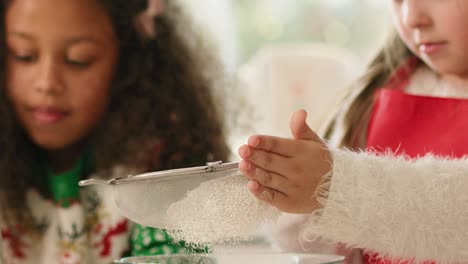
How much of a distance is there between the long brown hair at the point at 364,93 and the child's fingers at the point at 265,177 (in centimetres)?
23

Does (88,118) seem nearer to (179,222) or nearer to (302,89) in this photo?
(179,222)

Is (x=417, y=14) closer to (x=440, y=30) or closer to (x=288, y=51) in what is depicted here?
(x=440, y=30)

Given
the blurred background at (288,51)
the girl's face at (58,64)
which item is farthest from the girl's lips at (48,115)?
the blurred background at (288,51)

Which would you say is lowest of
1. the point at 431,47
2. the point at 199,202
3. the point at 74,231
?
the point at 74,231

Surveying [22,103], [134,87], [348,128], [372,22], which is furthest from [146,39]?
[372,22]

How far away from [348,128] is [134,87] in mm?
306

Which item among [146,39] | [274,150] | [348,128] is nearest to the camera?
[274,150]

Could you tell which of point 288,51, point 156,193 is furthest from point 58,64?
point 288,51

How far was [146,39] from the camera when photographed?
0.97 meters

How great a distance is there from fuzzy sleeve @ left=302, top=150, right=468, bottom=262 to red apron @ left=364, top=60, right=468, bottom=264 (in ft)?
0.38

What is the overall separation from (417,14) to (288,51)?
41.1 inches

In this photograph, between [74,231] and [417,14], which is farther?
[74,231]

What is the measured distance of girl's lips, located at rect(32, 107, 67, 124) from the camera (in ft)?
2.91

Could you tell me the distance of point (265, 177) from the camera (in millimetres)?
597
